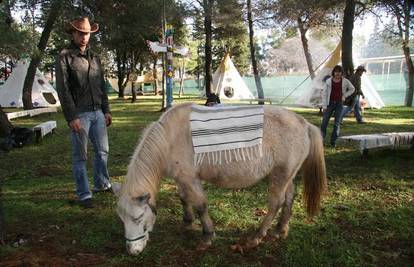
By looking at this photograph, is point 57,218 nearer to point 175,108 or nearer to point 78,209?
point 78,209

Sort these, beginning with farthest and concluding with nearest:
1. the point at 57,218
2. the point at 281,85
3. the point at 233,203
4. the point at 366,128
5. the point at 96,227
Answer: the point at 281,85
the point at 366,128
the point at 233,203
the point at 57,218
the point at 96,227

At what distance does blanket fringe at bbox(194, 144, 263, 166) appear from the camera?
3.23 m

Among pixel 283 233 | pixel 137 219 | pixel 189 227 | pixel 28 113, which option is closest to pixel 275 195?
pixel 283 233

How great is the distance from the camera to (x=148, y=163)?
3088 mm

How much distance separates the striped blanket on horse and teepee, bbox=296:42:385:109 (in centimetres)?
1248

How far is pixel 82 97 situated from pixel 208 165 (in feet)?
5.98

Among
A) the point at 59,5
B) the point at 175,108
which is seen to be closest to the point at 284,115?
the point at 175,108

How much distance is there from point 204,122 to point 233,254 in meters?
1.22

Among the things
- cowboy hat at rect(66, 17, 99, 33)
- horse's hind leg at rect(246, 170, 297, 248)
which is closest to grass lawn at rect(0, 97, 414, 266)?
horse's hind leg at rect(246, 170, 297, 248)

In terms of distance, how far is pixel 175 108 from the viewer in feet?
11.0

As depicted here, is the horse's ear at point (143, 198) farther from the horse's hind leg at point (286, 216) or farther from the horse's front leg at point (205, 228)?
the horse's hind leg at point (286, 216)

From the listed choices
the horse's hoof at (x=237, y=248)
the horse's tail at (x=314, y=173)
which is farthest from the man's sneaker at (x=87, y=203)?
the horse's tail at (x=314, y=173)

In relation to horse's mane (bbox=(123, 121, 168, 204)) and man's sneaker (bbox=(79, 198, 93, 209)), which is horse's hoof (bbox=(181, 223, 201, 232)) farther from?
man's sneaker (bbox=(79, 198, 93, 209))

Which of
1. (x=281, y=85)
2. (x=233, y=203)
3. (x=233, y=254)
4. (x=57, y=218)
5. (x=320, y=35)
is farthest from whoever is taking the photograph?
(x=281, y=85)
